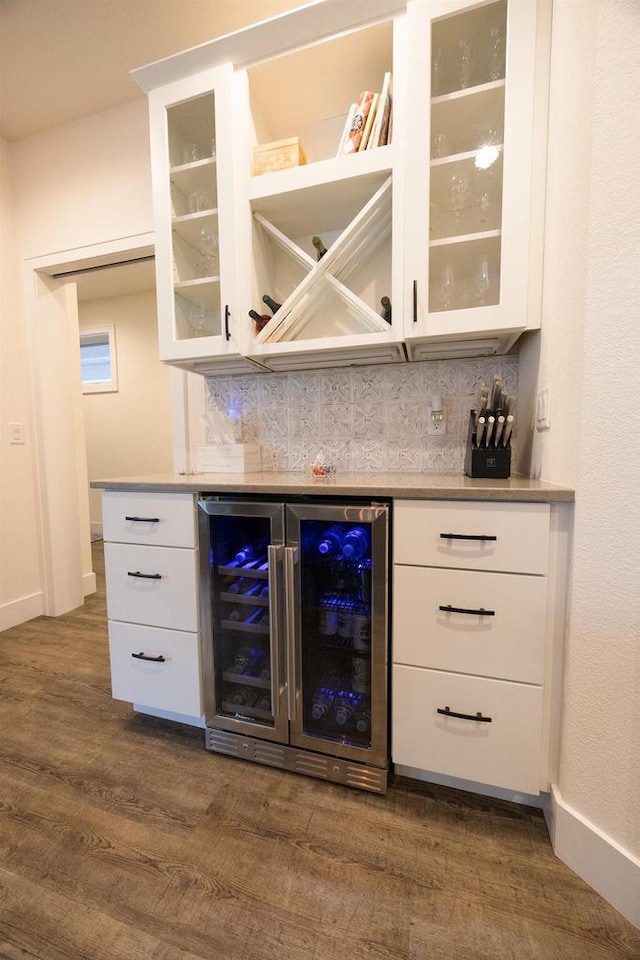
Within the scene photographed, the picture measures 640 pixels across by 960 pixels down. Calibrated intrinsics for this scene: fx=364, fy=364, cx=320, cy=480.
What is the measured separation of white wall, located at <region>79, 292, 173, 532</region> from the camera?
4012 mm

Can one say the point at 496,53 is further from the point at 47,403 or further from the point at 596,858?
the point at 47,403

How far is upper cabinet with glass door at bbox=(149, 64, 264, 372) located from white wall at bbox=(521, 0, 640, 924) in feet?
3.67

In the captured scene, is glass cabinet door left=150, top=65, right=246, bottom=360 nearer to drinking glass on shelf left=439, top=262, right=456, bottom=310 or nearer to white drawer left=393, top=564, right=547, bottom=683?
drinking glass on shelf left=439, top=262, right=456, bottom=310

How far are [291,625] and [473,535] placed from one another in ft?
2.11

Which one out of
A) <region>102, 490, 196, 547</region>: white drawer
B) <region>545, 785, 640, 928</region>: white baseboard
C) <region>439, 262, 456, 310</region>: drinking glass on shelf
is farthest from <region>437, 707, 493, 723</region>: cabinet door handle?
<region>439, 262, 456, 310</region>: drinking glass on shelf

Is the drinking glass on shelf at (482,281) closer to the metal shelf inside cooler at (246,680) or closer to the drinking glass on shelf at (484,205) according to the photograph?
the drinking glass on shelf at (484,205)

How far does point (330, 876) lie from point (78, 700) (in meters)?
1.31

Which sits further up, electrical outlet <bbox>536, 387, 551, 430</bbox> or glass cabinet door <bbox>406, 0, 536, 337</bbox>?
glass cabinet door <bbox>406, 0, 536, 337</bbox>

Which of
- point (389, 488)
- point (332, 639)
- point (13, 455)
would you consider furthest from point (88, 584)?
point (389, 488)

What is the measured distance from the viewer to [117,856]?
3.19 ft

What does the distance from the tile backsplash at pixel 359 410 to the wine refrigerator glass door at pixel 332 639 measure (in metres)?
0.55

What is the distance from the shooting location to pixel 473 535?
100 cm

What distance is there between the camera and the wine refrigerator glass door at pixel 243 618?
121 centimetres

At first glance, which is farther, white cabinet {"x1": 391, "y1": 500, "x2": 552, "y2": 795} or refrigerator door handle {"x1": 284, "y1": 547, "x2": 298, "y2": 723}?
refrigerator door handle {"x1": 284, "y1": 547, "x2": 298, "y2": 723}
